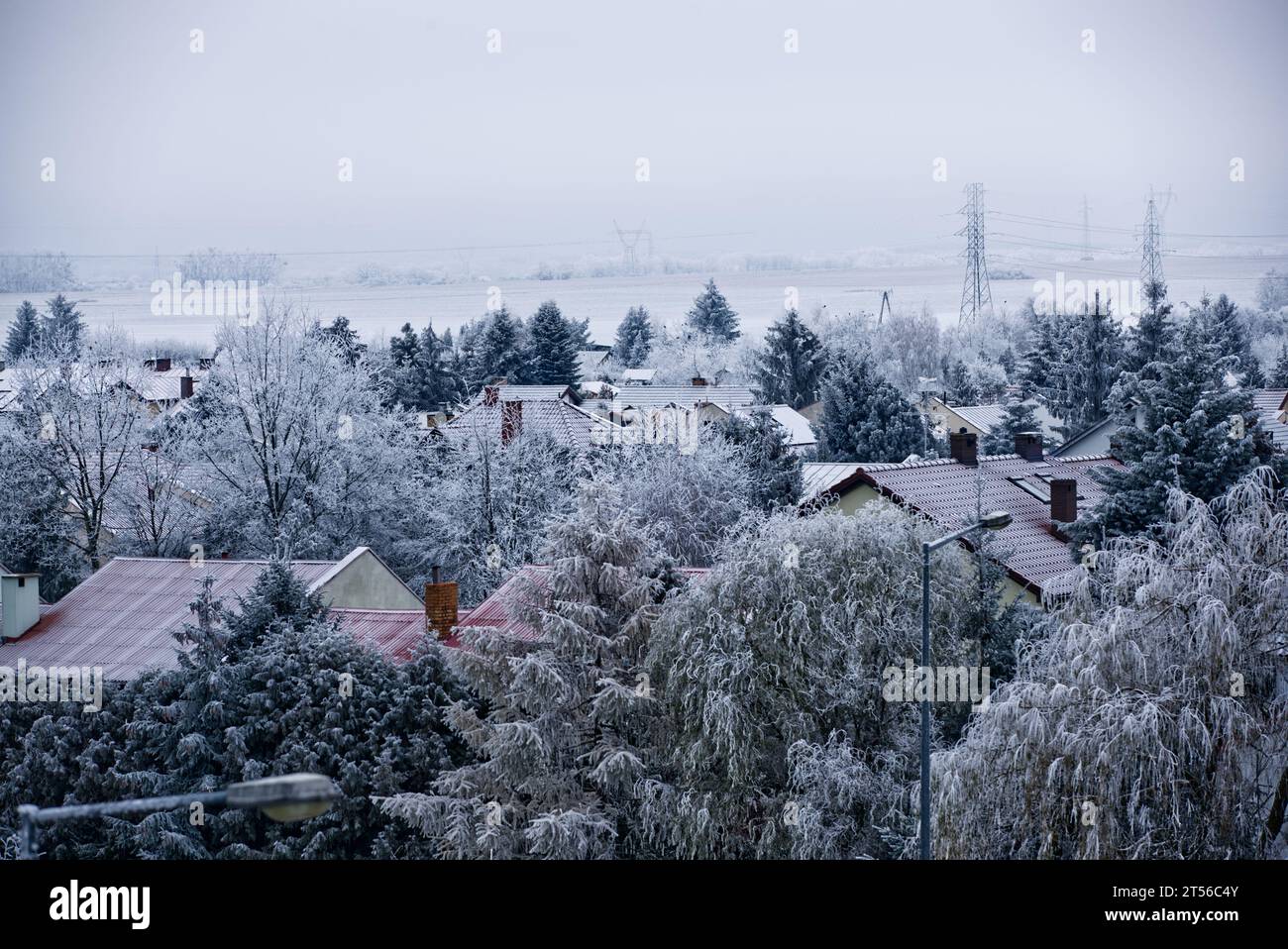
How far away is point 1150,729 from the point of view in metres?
14.8

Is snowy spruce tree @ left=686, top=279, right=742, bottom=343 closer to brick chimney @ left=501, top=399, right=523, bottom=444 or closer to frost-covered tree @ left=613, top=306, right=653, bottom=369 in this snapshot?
frost-covered tree @ left=613, top=306, right=653, bottom=369

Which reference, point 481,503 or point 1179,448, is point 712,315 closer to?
point 481,503

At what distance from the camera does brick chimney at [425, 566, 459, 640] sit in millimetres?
23094

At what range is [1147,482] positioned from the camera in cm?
2598

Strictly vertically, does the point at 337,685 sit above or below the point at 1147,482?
below

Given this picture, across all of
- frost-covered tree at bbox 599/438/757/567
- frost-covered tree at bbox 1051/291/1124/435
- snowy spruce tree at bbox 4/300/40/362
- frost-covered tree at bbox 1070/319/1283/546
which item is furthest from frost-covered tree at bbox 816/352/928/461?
snowy spruce tree at bbox 4/300/40/362

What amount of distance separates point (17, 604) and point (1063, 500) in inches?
730

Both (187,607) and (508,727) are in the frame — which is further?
(187,607)

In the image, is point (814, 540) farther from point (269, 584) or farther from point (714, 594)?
point (269, 584)
